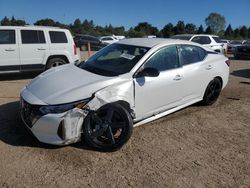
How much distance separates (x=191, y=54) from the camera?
573cm

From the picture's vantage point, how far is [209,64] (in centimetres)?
602

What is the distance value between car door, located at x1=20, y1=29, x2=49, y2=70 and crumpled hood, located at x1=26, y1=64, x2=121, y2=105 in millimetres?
4568

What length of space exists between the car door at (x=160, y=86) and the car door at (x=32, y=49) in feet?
17.7

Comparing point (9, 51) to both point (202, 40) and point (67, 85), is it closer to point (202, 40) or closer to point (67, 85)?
point (67, 85)

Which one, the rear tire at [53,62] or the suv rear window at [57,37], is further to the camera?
the suv rear window at [57,37]

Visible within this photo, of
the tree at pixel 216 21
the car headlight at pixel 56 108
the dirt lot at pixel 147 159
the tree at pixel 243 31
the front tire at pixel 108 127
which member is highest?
the tree at pixel 216 21

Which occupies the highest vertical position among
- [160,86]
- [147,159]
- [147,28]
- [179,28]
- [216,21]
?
[216,21]

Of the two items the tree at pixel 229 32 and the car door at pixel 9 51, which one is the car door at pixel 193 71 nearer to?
the car door at pixel 9 51

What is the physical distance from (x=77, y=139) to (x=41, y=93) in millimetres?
859

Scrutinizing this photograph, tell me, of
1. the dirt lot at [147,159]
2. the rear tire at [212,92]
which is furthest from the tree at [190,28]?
the dirt lot at [147,159]

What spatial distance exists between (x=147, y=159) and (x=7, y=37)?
6.71 metres

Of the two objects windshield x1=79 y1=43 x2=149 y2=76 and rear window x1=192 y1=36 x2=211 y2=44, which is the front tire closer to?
windshield x1=79 y1=43 x2=149 y2=76

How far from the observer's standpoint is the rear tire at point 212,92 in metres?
6.19

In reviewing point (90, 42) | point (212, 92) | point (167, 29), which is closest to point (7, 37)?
point (212, 92)
